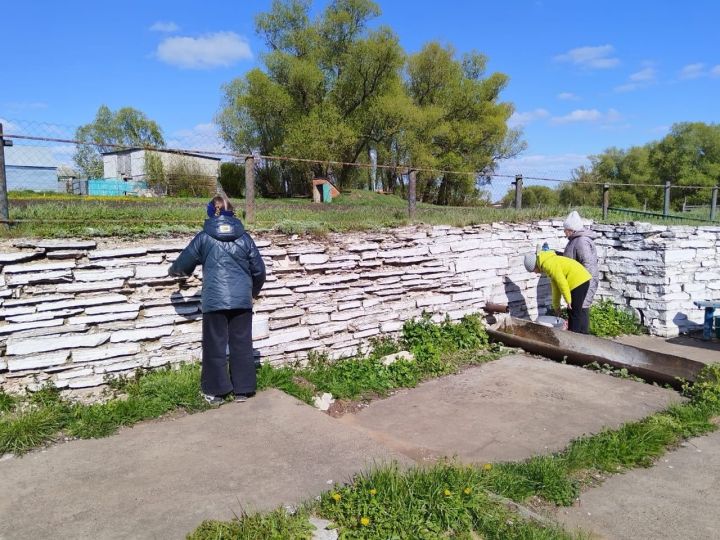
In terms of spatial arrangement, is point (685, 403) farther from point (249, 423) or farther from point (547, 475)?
point (249, 423)

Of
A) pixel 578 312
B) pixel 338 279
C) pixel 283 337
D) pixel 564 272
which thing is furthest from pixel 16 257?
pixel 578 312

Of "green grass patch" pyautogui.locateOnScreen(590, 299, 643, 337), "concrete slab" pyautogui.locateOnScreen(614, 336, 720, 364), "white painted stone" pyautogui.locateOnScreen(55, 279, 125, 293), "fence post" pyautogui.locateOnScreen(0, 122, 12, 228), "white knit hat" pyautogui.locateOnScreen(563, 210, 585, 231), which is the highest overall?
"fence post" pyautogui.locateOnScreen(0, 122, 12, 228)

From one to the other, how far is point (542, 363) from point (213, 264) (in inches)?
164

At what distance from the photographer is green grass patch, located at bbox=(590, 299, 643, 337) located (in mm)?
8195

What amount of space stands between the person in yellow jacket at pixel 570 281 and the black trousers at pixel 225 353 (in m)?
4.09

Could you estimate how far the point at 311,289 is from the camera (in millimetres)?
5875

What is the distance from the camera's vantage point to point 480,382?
5805 millimetres

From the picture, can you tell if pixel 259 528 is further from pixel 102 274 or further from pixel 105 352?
pixel 102 274

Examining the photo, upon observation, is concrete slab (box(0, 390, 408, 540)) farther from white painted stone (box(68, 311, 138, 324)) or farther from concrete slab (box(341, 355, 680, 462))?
white painted stone (box(68, 311, 138, 324))

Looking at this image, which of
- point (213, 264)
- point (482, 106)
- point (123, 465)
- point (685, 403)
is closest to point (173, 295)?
point (213, 264)

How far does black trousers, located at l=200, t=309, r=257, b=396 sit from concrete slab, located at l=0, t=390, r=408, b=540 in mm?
293

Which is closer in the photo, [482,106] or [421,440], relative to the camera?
[421,440]

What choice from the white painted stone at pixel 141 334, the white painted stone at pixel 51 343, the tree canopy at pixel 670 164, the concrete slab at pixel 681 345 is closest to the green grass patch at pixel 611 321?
the concrete slab at pixel 681 345

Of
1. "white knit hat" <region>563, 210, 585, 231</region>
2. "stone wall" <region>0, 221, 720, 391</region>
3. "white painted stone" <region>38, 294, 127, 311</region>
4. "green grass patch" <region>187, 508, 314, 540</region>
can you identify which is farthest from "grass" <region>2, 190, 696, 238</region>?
"green grass patch" <region>187, 508, 314, 540</region>
